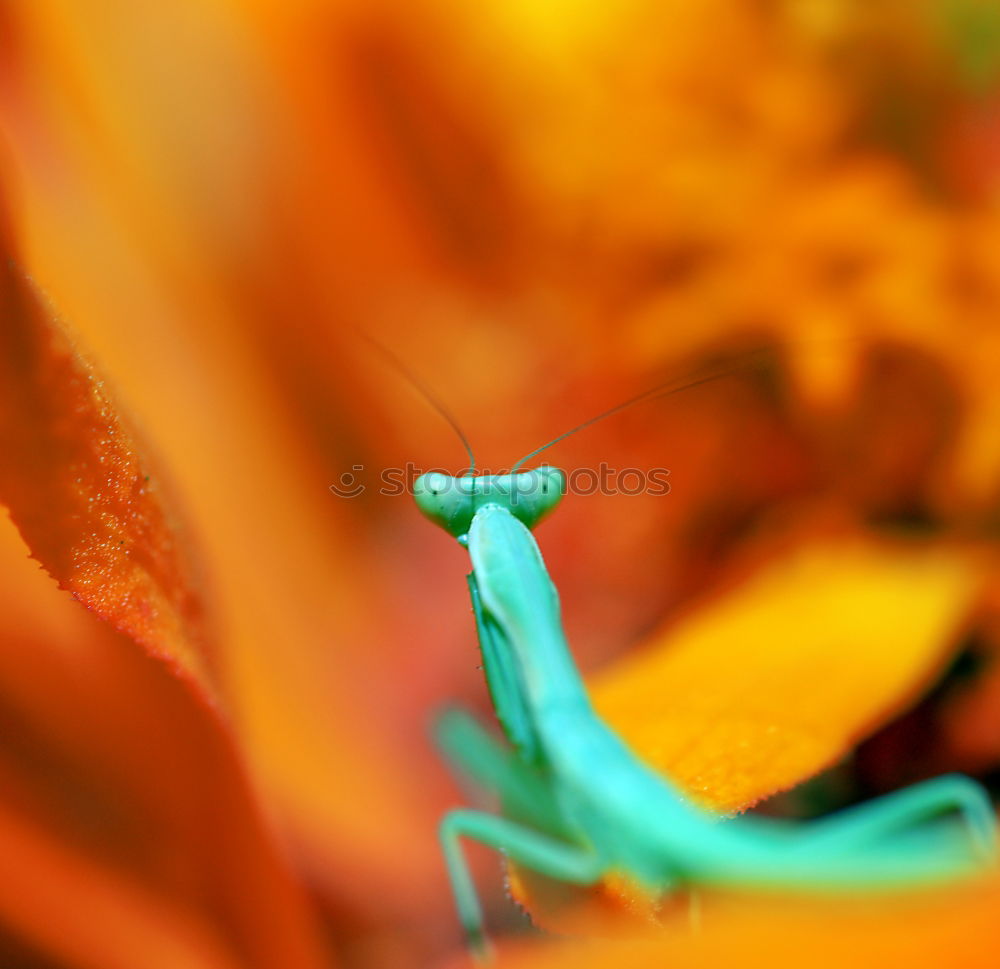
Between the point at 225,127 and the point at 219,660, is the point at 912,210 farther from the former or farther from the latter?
the point at 219,660

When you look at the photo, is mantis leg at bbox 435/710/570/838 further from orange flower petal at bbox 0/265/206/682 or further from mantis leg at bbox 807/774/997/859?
orange flower petal at bbox 0/265/206/682

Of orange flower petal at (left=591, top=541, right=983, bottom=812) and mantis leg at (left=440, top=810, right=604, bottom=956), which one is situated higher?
orange flower petal at (left=591, top=541, right=983, bottom=812)

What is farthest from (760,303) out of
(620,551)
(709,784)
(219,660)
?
(219,660)

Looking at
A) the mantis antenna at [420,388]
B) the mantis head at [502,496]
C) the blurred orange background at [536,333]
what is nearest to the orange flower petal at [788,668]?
the blurred orange background at [536,333]

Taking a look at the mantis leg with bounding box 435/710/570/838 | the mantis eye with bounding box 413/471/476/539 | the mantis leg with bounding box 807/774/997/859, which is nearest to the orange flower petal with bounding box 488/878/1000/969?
the mantis leg with bounding box 807/774/997/859

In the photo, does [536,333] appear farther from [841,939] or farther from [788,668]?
[841,939]

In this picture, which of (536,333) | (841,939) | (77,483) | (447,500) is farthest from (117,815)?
(536,333)

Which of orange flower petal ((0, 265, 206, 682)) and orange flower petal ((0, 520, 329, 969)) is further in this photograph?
orange flower petal ((0, 520, 329, 969))
